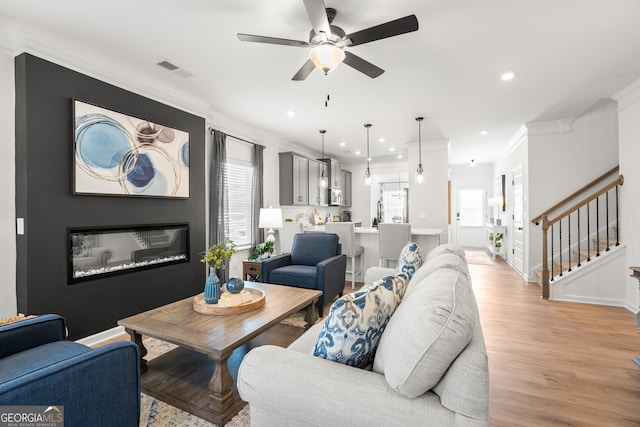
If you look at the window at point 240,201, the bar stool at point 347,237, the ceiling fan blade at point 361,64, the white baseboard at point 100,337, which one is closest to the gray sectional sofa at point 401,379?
the ceiling fan blade at point 361,64

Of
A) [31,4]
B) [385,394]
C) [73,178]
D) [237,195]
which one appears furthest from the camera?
[237,195]

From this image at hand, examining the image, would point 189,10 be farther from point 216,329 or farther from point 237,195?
point 237,195

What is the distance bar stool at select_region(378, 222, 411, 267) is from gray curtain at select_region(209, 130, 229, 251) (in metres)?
2.42

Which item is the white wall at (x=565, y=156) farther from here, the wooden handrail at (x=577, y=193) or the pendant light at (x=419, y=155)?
the pendant light at (x=419, y=155)

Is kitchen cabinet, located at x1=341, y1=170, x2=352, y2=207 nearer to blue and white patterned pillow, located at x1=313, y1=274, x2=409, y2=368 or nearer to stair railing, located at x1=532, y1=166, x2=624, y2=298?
stair railing, located at x1=532, y1=166, x2=624, y2=298

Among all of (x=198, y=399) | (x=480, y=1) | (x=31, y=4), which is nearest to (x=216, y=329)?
(x=198, y=399)

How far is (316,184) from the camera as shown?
6.79 meters

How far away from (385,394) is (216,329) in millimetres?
1336

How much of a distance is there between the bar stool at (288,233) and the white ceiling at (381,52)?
1730mm

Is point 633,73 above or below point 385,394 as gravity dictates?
above

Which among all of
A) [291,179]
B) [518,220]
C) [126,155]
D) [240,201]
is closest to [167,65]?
[126,155]

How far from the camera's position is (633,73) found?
3.24 meters

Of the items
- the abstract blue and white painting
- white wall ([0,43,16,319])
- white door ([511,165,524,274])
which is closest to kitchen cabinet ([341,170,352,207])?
white door ([511,165,524,274])

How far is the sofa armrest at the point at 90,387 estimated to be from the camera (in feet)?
3.70
